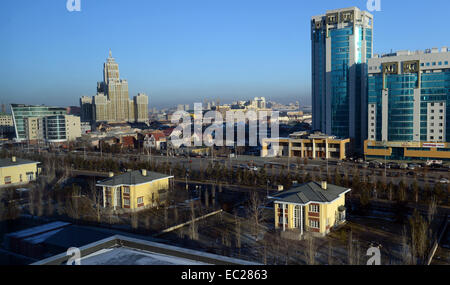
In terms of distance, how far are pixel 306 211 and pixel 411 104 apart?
922 cm

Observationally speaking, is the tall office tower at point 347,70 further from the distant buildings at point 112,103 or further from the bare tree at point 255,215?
the distant buildings at point 112,103

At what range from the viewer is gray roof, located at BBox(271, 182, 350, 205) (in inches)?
252

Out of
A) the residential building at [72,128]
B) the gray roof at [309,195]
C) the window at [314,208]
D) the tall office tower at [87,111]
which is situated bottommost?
the window at [314,208]

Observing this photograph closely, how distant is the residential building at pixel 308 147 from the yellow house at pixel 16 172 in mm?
8876

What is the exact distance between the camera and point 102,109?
36.9m

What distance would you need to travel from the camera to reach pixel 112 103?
125 feet

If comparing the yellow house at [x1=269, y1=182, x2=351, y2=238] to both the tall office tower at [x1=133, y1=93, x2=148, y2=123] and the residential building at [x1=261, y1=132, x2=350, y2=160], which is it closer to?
the residential building at [x1=261, y1=132, x2=350, y2=160]

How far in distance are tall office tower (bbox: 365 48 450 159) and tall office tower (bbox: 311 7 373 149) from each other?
2.08 metres

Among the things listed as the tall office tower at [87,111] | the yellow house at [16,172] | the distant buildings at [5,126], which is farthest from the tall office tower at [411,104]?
the tall office tower at [87,111]

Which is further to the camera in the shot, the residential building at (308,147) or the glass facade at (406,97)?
the residential building at (308,147)

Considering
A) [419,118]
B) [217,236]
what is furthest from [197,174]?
[419,118]

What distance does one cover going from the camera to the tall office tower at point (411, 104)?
13242mm

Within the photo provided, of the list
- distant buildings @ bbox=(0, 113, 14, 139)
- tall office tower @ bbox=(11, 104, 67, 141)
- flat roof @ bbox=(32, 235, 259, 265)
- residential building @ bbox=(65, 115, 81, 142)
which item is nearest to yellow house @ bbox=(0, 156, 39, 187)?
flat roof @ bbox=(32, 235, 259, 265)
